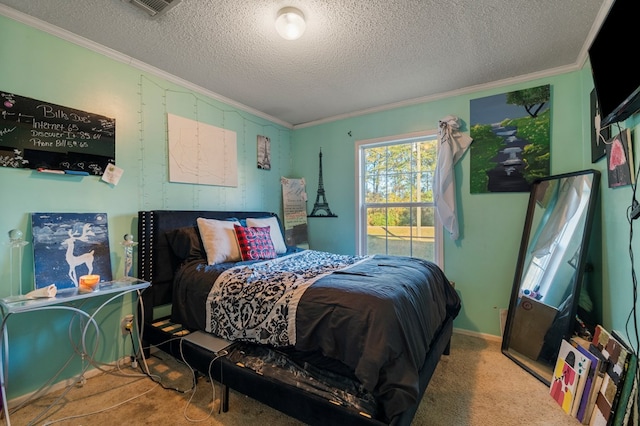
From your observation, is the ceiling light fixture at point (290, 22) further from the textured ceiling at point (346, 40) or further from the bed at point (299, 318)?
the bed at point (299, 318)

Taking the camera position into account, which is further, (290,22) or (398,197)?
(398,197)

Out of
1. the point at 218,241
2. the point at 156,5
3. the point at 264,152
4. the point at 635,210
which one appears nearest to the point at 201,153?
the point at 264,152

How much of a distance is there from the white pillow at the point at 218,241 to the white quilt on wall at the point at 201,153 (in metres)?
0.56

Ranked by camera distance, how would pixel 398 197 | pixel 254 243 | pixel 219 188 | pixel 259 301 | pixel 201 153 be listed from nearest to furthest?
pixel 259 301
pixel 254 243
pixel 201 153
pixel 219 188
pixel 398 197

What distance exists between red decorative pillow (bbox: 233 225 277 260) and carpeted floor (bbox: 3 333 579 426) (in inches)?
40.8

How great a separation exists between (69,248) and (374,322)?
2204mm

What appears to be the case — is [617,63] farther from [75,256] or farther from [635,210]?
[75,256]

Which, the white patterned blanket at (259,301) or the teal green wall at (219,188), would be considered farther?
the teal green wall at (219,188)

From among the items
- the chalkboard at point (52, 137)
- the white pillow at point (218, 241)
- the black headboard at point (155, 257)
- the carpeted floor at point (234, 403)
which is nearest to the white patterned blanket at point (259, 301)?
the white pillow at point (218, 241)

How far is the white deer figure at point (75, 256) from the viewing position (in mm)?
2014

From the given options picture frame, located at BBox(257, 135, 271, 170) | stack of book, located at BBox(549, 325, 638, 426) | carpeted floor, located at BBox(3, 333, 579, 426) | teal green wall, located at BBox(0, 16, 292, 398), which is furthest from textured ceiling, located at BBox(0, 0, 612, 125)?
carpeted floor, located at BBox(3, 333, 579, 426)

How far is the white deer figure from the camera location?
201 centimetres

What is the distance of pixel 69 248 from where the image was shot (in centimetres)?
202

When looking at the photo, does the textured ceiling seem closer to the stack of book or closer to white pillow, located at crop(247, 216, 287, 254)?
white pillow, located at crop(247, 216, 287, 254)
